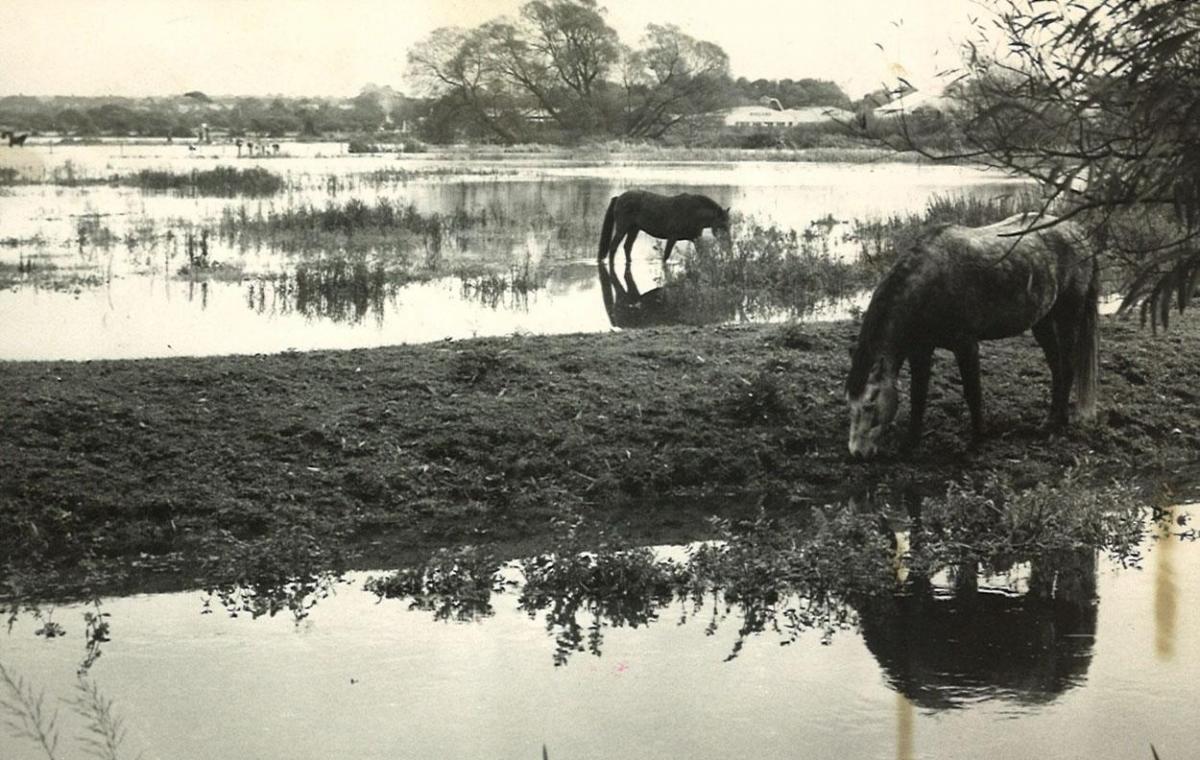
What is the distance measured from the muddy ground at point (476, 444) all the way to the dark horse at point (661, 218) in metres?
8.89

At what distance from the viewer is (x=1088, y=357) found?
10.8 m

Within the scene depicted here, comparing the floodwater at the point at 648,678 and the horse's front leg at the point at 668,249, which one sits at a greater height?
Answer: the horse's front leg at the point at 668,249


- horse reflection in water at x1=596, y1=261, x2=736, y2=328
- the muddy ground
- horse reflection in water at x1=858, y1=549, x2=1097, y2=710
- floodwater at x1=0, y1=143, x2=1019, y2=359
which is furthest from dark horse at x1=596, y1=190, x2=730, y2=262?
horse reflection in water at x1=858, y1=549, x2=1097, y2=710

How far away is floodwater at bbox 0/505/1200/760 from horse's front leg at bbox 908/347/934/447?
226cm

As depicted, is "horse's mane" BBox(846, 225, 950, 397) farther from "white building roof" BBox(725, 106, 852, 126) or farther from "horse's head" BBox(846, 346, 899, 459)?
"white building roof" BBox(725, 106, 852, 126)

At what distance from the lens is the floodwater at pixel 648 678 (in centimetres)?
593

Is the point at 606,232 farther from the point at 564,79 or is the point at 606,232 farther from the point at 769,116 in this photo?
the point at 769,116

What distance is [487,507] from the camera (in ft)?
30.3

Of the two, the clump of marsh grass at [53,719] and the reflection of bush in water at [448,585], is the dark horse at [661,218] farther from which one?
the clump of marsh grass at [53,719]

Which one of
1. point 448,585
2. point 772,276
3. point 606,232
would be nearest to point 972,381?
point 448,585

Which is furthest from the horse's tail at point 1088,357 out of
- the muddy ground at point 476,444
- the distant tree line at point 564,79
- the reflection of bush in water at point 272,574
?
the distant tree line at point 564,79

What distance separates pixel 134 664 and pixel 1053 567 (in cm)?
470

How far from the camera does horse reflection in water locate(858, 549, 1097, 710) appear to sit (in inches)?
259

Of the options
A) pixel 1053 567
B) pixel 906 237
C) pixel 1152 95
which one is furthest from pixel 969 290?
pixel 906 237
